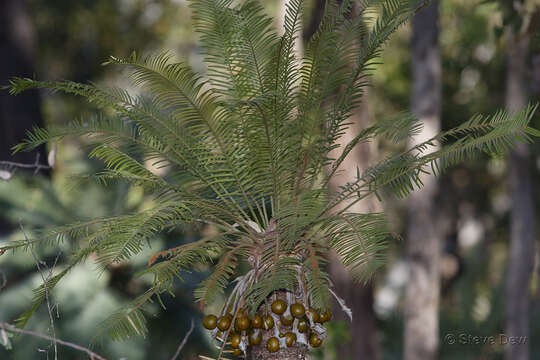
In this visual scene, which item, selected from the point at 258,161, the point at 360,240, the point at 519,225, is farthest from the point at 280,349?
the point at 519,225

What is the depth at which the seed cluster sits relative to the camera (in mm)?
2820

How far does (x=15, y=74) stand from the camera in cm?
739

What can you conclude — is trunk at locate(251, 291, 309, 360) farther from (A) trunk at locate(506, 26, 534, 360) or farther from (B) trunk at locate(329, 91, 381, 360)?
(A) trunk at locate(506, 26, 534, 360)

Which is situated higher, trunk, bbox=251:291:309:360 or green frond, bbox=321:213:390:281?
green frond, bbox=321:213:390:281

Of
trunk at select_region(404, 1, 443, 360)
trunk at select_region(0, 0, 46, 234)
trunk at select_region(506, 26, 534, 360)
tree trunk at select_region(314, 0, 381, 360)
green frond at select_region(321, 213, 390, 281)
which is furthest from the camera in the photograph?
trunk at select_region(506, 26, 534, 360)

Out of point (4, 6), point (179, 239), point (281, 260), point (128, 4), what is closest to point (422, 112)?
point (179, 239)

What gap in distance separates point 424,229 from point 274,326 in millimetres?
5297

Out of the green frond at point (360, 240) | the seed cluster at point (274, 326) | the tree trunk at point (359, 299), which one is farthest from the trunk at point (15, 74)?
the green frond at point (360, 240)

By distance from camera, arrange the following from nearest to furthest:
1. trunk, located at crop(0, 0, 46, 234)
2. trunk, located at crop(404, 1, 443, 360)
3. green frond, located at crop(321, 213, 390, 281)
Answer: green frond, located at crop(321, 213, 390, 281) < trunk, located at crop(0, 0, 46, 234) < trunk, located at crop(404, 1, 443, 360)

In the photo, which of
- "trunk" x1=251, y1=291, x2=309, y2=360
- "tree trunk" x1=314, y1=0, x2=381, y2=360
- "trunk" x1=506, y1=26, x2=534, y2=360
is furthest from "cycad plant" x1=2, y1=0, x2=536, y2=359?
"trunk" x1=506, y1=26, x2=534, y2=360

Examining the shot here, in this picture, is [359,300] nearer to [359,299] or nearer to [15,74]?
[359,299]

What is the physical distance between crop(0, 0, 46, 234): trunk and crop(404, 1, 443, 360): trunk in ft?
15.9

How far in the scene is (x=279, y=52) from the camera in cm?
274

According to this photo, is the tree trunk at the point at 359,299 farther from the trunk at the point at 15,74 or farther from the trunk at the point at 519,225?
the trunk at the point at 15,74
